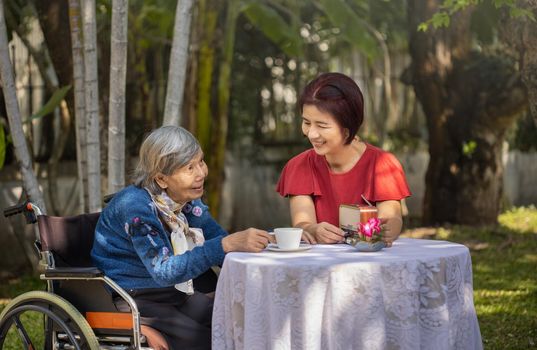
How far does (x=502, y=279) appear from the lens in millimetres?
8945

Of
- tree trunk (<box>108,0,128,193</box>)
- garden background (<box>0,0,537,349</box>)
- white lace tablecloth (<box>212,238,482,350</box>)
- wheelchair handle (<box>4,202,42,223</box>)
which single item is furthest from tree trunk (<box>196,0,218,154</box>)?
white lace tablecloth (<box>212,238,482,350</box>)

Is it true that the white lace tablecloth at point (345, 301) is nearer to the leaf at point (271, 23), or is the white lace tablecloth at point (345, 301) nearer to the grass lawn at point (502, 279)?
the grass lawn at point (502, 279)

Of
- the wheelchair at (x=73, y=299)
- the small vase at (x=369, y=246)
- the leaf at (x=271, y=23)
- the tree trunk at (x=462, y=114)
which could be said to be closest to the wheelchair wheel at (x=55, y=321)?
the wheelchair at (x=73, y=299)

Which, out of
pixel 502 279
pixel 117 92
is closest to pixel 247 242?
pixel 117 92

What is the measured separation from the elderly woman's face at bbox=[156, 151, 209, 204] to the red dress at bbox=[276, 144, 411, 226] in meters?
0.61

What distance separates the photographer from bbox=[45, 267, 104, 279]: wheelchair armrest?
4.20 metres

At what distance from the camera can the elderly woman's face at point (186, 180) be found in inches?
174

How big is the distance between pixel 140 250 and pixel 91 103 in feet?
9.68

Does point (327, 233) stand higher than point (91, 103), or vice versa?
point (91, 103)

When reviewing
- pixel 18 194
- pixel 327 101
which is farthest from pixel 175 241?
pixel 18 194

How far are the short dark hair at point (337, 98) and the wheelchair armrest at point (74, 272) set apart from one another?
1.25 meters

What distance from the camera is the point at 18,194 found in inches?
402

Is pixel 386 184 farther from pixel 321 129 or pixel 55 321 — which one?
pixel 55 321

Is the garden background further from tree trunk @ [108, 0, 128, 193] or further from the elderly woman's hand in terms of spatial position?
the elderly woman's hand
